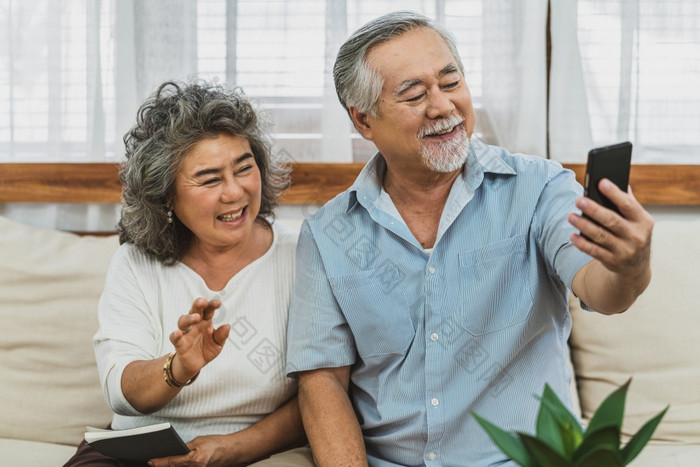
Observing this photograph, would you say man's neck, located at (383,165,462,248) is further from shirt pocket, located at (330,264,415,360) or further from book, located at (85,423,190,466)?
book, located at (85,423,190,466)

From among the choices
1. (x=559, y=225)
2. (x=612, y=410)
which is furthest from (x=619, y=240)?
(x=559, y=225)

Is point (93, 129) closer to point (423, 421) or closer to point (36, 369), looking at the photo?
point (36, 369)

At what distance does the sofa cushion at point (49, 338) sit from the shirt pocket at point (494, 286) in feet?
3.43

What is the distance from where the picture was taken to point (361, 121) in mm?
1780

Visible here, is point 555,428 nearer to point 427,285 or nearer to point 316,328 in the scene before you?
point 427,285

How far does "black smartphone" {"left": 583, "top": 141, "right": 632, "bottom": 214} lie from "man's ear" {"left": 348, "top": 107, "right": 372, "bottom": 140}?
2.46 feet

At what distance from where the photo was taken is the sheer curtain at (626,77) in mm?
2270

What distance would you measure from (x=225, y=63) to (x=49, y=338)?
3.03ft

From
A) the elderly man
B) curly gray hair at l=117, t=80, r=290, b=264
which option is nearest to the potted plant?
the elderly man

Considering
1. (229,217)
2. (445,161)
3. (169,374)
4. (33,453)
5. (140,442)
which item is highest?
(445,161)

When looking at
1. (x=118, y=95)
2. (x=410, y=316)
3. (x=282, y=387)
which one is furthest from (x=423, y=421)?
(x=118, y=95)

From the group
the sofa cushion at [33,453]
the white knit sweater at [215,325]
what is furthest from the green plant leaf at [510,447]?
the sofa cushion at [33,453]

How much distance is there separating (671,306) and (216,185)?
1138 millimetres

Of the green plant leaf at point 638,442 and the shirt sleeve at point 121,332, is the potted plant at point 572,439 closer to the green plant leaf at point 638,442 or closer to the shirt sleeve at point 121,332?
the green plant leaf at point 638,442
